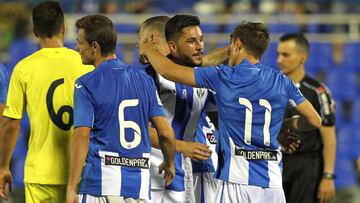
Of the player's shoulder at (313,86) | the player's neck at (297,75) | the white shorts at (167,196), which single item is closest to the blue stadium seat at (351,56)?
the player's neck at (297,75)

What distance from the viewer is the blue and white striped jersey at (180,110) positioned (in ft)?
22.3

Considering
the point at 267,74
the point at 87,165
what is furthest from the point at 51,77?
the point at 267,74

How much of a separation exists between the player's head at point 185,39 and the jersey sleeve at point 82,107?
115 cm

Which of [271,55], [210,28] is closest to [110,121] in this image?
[271,55]

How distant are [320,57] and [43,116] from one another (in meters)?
10.0

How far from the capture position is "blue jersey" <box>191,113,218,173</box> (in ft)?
23.5

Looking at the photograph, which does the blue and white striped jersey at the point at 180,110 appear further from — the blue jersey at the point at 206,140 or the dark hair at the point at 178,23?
the dark hair at the point at 178,23

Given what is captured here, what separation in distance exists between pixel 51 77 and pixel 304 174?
3.27 m

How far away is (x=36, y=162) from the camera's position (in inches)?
260

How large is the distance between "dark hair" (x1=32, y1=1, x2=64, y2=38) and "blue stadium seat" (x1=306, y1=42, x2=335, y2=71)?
977 centimetres

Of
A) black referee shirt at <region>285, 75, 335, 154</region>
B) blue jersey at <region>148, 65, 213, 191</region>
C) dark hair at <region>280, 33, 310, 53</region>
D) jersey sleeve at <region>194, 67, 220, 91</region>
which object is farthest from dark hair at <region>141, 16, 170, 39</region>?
dark hair at <region>280, 33, 310, 53</region>

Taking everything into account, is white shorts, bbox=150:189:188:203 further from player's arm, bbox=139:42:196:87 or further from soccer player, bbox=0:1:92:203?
player's arm, bbox=139:42:196:87

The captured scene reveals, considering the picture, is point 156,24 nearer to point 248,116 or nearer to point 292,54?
point 248,116

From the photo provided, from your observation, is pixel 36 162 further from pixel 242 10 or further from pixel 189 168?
pixel 242 10
